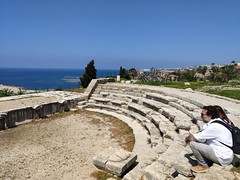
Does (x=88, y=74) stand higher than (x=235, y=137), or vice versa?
(x=88, y=74)

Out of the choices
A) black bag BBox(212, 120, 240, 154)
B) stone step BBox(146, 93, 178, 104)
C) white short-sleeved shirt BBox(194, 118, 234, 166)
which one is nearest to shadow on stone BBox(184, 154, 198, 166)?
white short-sleeved shirt BBox(194, 118, 234, 166)

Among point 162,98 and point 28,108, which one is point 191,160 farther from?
point 28,108

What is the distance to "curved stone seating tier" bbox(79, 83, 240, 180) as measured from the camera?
13.7 feet

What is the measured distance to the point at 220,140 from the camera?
138 inches

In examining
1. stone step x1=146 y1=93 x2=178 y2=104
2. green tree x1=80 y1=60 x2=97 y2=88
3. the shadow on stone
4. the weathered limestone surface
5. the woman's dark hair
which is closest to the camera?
the woman's dark hair

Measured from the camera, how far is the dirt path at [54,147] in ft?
18.0

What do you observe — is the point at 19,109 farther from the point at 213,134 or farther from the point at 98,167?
the point at 213,134

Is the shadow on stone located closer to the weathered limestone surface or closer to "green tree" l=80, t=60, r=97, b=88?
the weathered limestone surface

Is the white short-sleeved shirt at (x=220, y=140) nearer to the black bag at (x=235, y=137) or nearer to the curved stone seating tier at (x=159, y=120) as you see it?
the black bag at (x=235, y=137)

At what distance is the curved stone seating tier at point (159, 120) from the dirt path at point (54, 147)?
142cm

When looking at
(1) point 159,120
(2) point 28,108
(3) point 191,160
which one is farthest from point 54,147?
(3) point 191,160

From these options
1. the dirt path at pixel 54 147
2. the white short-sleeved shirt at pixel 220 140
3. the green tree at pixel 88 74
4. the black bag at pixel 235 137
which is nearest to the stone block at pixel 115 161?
the dirt path at pixel 54 147

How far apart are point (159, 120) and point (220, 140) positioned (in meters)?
5.04

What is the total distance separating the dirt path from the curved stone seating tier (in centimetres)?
142
